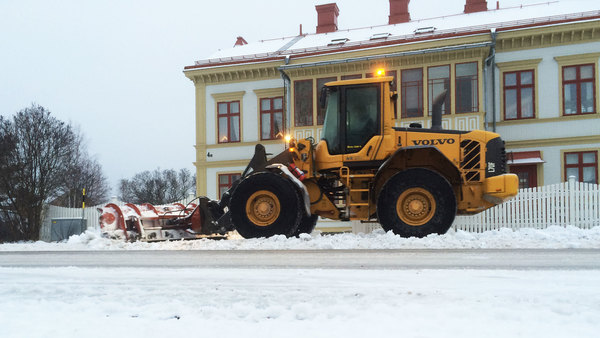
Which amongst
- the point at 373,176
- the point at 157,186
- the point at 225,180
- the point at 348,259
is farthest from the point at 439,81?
the point at 157,186

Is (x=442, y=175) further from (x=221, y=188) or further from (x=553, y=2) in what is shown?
(x=553, y=2)

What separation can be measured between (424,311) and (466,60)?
18946 mm

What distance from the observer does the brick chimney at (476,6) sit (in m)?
26.4

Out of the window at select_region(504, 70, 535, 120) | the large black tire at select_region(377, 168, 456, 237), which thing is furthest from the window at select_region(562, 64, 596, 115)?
the large black tire at select_region(377, 168, 456, 237)

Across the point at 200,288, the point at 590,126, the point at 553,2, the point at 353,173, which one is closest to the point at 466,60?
the point at 590,126

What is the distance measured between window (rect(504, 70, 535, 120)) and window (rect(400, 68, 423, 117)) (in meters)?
3.34

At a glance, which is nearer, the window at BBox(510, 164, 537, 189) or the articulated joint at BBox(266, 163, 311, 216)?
the articulated joint at BBox(266, 163, 311, 216)

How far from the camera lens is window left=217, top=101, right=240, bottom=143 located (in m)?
25.4

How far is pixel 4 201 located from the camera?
21406 millimetres

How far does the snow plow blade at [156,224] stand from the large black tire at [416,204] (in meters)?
3.91

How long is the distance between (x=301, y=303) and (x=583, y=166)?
65.1ft

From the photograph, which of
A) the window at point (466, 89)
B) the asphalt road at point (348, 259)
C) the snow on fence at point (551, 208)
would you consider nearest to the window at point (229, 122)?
the window at point (466, 89)

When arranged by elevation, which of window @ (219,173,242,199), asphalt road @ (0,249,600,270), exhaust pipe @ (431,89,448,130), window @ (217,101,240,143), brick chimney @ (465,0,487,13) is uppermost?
brick chimney @ (465,0,487,13)

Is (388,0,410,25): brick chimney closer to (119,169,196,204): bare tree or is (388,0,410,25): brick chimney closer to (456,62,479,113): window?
(456,62,479,113): window
